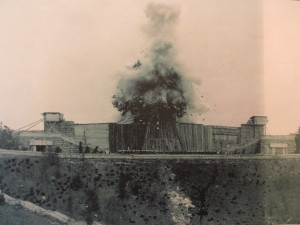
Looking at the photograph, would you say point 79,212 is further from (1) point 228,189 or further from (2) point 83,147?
(1) point 228,189

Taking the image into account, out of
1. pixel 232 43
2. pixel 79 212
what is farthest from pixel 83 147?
pixel 232 43

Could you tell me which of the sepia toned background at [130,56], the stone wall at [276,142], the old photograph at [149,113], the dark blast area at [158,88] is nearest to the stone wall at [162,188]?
the old photograph at [149,113]

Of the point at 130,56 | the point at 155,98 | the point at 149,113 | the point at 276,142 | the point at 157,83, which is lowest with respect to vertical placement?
the point at 276,142

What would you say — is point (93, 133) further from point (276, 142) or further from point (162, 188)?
point (276, 142)

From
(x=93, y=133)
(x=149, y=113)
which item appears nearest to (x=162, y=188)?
(x=149, y=113)

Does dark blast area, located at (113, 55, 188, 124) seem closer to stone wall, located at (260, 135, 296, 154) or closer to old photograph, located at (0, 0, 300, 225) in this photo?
old photograph, located at (0, 0, 300, 225)

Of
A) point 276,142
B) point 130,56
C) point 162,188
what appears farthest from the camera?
point 276,142

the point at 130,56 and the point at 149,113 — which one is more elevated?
the point at 130,56

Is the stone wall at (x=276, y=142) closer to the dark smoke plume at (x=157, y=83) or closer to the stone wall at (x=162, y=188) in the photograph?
the stone wall at (x=162, y=188)
